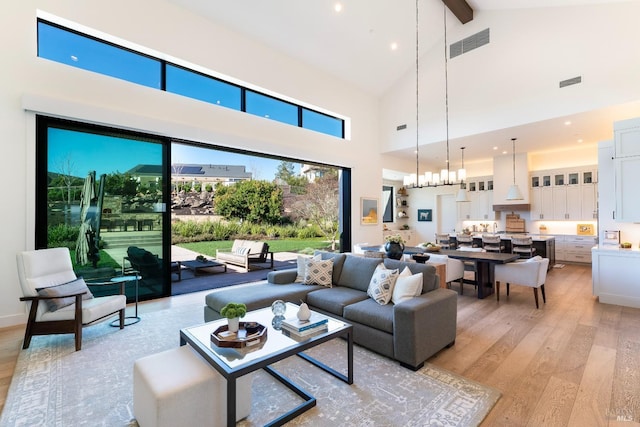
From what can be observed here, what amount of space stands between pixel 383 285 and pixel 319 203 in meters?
7.49

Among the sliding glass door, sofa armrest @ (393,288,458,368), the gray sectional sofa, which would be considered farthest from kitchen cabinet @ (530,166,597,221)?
the sliding glass door

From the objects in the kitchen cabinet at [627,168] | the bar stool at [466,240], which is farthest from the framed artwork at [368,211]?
the kitchen cabinet at [627,168]

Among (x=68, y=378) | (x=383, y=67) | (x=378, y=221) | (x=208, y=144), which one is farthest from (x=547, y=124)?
(x=68, y=378)

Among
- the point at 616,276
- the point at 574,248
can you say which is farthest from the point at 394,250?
the point at 574,248

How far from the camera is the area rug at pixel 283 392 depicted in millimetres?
1955

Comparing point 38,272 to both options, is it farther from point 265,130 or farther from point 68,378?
point 265,130

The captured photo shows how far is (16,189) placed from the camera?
3.66 m

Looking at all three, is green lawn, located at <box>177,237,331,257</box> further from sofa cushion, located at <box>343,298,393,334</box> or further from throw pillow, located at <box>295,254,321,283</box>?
sofa cushion, located at <box>343,298,393,334</box>

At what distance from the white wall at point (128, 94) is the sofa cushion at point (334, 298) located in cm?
341

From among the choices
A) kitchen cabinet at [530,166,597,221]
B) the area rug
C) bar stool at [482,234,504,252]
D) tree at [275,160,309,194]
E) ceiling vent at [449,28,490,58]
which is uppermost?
ceiling vent at [449,28,490,58]

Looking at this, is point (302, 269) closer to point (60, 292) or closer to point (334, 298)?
point (334, 298)

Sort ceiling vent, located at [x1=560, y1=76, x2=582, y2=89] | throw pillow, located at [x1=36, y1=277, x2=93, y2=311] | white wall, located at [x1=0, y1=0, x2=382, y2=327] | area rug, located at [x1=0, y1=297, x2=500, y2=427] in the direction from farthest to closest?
ceiling vent, located at [x1=560, y1=76, x2=582, y2=89] → white wall, located at [x1=0, y1=0, x2=382, y2=327] → throw pillow, located at [x1=36, y1=277, x2=93, y2=311] → area rug, located at [x1=0, y1=297, x2=500, y2=427]

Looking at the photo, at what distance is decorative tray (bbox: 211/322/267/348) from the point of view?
198 cm

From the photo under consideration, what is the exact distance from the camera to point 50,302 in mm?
3043
